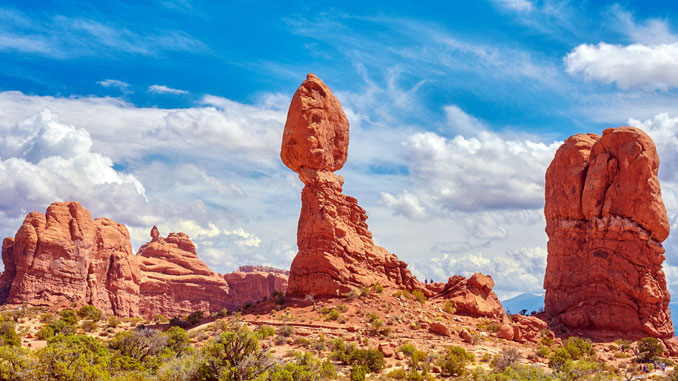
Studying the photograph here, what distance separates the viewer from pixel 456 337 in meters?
38.8

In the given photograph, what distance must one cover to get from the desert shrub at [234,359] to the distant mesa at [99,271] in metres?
28.3

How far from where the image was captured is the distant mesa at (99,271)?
208 ft

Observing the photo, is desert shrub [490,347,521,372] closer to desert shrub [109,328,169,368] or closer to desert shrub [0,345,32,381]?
desert shrub [109,328,169,368]

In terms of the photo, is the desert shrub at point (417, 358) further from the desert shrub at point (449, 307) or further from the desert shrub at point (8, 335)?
the desert shrub at point (8, 335)

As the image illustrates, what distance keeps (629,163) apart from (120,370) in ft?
125

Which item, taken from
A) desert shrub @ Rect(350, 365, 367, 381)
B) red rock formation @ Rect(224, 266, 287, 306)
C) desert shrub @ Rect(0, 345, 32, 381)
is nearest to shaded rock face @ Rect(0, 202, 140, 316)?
red rock formation @ Rect(224, 266, 287, 306)

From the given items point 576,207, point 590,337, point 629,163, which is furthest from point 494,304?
point 629,163

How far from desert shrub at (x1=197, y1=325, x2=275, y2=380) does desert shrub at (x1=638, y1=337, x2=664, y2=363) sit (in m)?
26.8

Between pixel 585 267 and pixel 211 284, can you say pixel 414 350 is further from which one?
pixel 211 284

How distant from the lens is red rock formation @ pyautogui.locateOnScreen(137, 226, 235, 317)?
287 feet

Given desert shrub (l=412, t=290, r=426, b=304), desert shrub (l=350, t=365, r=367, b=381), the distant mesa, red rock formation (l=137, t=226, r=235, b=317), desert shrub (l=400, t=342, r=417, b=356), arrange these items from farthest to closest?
1. red rock formation (l=137, t=226, r=235, b=317)
2. the distant mesa
3. desert shrub (l=412, t=290, r=426, b=304)
4. desert shrub (l=400, t=342, r=417, b=356)
5. desert shrub (l=350, t=365, r=367, b=381)

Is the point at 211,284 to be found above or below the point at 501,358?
above

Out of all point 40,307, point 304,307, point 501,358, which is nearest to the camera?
point 501,358

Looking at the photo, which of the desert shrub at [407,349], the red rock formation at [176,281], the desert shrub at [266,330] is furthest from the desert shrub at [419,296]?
the red rock formation at [176,281]
